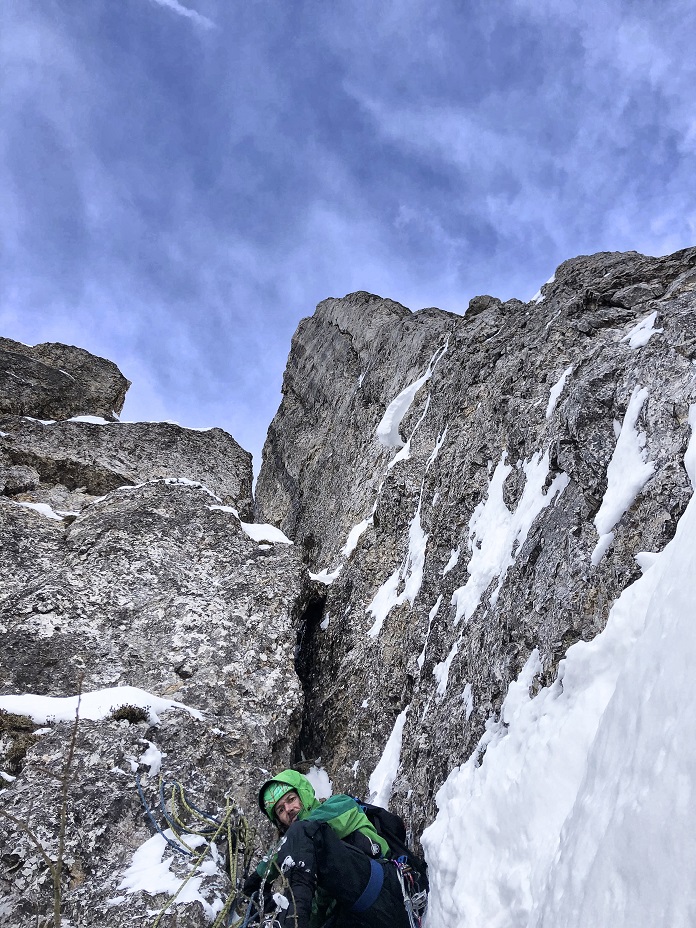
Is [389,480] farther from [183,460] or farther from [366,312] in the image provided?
[366,312]

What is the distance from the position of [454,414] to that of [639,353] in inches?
287

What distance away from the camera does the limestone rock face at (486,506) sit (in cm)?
805

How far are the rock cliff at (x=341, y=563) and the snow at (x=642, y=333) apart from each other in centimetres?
8

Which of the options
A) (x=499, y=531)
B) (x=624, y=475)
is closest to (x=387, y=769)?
(x=499, y=531)

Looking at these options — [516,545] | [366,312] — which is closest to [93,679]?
[516,545]

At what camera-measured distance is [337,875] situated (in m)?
6.53

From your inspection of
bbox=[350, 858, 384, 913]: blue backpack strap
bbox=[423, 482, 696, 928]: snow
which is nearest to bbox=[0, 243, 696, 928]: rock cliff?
bbox=[423, 482, 696, 928]: snow

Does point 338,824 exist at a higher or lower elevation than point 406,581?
lower

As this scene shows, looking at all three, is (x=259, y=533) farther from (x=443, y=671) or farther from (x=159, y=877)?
(x=159, y=877)

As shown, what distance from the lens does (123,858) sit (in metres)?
9.74

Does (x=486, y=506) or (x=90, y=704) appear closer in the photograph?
(x=90, y=704)

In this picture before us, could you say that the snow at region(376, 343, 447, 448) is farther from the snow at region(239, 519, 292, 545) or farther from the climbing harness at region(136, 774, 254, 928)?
the climbing harness at region(136, 774, 254, 928)

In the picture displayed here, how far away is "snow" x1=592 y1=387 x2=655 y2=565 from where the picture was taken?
776 cm

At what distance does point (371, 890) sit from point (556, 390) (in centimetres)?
861
